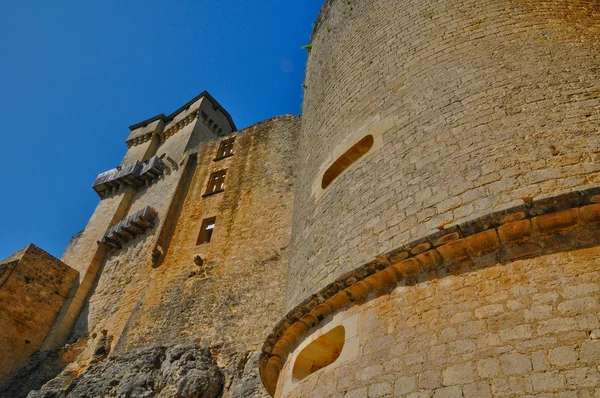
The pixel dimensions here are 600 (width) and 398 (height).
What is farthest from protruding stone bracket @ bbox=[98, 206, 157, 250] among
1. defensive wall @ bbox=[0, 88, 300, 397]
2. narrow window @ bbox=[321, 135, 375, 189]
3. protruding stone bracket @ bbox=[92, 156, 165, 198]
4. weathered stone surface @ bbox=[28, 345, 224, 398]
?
narrow window @ bbox=[321, 135, 375, 189]

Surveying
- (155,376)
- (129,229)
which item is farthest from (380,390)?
(129,229)

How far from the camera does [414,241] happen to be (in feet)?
12.7

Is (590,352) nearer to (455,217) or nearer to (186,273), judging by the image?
(455,217)

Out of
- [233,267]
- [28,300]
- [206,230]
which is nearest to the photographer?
[233,267]

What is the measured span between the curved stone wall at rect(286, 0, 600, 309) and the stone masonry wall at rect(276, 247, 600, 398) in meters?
0.62

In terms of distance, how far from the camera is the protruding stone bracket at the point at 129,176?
17.0 m

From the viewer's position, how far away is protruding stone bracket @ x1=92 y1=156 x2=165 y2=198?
17.0m

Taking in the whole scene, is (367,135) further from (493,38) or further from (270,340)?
(270,340)

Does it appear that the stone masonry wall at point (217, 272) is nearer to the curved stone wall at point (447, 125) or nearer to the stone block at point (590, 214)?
the curved stone wall at point (447, 125)

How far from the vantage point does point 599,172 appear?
3645 mm

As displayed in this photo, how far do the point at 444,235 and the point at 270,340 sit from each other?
2.36 metres

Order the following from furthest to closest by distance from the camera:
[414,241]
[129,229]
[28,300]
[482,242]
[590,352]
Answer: [129,229] < [28,300] < [414,241] < [482,242] < [590,352]

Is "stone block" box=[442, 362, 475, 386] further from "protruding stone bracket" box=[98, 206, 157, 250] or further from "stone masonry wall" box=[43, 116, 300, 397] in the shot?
"protruding stone bracket" box=[98, 206, 157, 250]

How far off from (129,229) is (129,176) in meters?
3.65
